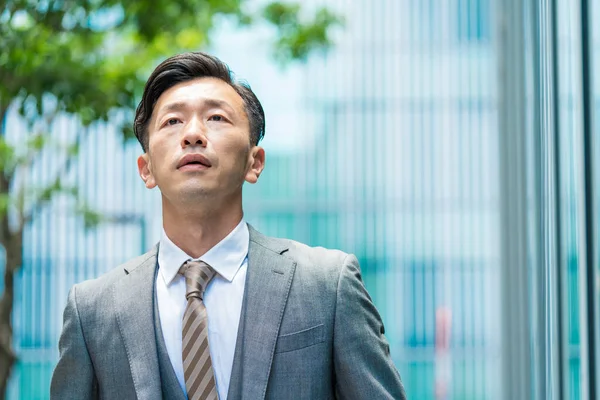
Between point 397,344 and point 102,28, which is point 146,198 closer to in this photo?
point 397,344

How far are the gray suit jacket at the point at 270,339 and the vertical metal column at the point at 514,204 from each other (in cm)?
243

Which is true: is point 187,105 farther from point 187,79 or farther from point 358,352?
point 358,352

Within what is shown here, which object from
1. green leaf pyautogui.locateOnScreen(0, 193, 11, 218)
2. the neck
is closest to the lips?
the neck

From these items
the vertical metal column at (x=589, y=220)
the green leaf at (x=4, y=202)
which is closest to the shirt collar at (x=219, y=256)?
the vertical metal column at (x=589, y=220)

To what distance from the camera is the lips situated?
6.48ft

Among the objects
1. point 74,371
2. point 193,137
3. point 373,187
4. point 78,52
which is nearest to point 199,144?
point 193,137

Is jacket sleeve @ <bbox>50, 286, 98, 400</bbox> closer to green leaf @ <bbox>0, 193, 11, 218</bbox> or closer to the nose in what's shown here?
the nose

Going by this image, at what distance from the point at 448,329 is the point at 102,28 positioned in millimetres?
6998

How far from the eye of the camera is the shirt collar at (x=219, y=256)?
6.68 feet

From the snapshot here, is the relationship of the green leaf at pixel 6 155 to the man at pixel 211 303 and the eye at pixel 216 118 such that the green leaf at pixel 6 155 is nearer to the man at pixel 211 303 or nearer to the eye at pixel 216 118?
the man at pixel 211 303

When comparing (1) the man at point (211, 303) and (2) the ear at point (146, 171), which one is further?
(2) the ear at point (146, 171)

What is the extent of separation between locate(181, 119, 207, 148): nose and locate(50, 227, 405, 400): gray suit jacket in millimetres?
269

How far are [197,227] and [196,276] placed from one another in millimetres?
116

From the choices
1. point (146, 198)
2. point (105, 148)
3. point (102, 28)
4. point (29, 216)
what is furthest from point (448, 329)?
point (102, 28)
